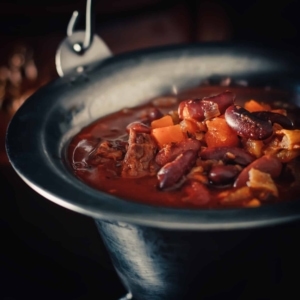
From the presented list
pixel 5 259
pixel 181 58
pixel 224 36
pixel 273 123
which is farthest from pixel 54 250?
pixel 224 36

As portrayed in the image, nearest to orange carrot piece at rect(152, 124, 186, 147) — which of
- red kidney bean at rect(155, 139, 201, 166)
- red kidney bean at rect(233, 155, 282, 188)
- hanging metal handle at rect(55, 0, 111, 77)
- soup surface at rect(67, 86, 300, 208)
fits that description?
soup surface at rect(67, 86, 300, 208)

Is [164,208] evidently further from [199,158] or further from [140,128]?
[140,128]

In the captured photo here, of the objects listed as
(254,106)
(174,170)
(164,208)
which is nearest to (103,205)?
(164,208)

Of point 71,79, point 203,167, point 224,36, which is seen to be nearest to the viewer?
point 203,167

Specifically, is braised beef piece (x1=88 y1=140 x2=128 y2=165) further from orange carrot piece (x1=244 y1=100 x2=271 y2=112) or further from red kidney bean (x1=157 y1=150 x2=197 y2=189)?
orange carrot piece (x1=244 y1=100 x2=271 y2=112)

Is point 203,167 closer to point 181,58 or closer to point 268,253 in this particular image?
point 268,253
